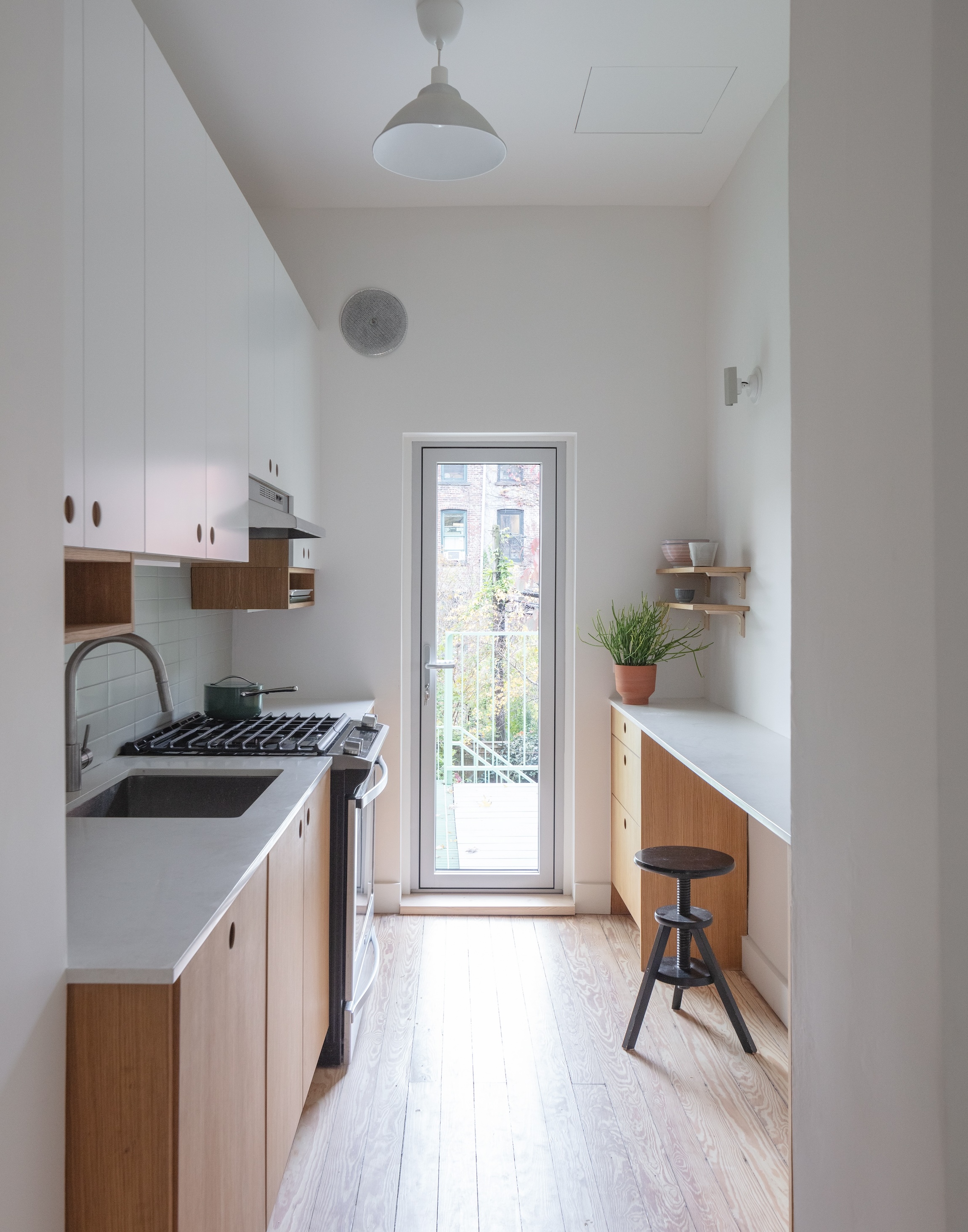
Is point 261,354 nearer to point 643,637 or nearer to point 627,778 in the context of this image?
point 643,637

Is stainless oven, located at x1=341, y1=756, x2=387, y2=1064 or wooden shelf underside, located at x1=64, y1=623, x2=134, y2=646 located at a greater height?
wooden shelf underside, located at x1=64, y1=623, x2=134, y2=646

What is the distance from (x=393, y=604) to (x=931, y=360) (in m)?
3.06

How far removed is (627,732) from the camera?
340cm

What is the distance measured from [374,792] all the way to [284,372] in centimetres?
146

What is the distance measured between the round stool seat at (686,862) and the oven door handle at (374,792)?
833mm

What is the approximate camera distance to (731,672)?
11.1ft

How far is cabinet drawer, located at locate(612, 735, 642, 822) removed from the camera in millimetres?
3150

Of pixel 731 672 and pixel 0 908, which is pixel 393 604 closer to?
pixel 731 672

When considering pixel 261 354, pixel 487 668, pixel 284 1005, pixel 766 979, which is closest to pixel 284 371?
pixel 261 354

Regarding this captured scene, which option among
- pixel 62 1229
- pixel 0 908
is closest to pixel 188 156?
pixel 0 908

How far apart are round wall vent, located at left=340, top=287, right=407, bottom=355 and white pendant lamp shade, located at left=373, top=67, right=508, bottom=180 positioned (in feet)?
3.70

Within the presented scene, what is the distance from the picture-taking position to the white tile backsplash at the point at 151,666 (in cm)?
236

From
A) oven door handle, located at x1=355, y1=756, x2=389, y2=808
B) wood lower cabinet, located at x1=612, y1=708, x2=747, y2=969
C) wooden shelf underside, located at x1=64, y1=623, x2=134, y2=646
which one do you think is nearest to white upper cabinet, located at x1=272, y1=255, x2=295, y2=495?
oven door handle, located at x1=355, y1=756, x2=389, y2=808

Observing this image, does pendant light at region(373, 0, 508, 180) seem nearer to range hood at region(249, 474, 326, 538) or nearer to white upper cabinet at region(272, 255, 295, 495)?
white upper cabinet at region(272, 255, 295, 495)
